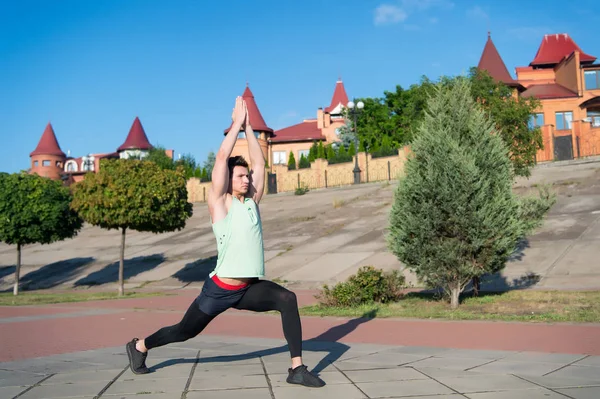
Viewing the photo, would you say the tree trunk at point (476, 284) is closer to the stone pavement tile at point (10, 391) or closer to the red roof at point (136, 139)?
the stone pavement tile at point (10, 391)

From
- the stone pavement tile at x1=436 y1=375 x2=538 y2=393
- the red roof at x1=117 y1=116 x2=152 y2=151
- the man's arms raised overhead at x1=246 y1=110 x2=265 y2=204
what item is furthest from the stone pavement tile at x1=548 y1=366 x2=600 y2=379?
Answer: the red roof at x1=117 y1=116 x2=152 y2=151

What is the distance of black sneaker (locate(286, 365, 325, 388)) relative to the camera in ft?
14.7

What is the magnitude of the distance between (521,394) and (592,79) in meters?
51.3

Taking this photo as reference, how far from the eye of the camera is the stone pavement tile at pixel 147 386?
14.7 feet

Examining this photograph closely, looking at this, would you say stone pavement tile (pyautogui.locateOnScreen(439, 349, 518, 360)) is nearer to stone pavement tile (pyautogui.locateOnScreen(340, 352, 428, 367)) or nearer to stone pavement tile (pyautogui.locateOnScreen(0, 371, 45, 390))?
stone pavement tile (pyautogui.locateOnScreen(340, 352, 428, 367))

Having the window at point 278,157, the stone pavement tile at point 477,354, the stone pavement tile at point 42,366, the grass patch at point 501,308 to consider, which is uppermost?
the window at point 278,157

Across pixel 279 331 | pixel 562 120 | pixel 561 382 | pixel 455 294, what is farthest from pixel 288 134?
pixel 561 382

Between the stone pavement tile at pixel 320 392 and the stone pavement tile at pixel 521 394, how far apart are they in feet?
2.68

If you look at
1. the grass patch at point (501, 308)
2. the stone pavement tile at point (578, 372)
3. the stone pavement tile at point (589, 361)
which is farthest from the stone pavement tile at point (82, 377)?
the grass patch at point (501, 308)

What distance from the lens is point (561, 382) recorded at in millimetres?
4484

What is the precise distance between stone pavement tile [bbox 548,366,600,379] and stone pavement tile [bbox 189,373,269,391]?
2347 mm

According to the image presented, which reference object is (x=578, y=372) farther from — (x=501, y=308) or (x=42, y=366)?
(x=501, y=308)

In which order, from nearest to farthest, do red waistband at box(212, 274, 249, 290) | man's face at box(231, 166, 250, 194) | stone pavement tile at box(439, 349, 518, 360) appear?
red waistband at box(212, 274, 249, 290), man's face at box(231, 166, 250, 194), stone pavement tile at box(439, 349, 518, 360)

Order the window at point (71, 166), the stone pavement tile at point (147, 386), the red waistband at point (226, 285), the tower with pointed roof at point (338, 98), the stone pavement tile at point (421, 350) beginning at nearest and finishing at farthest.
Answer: the stone pavement tile at point (147, 386) < the red waistband at point (226, 285) < the stone pavement tile at point (421, 350) < the tower with pointed roof at point (338, 98) < the window at point (71, 166)
